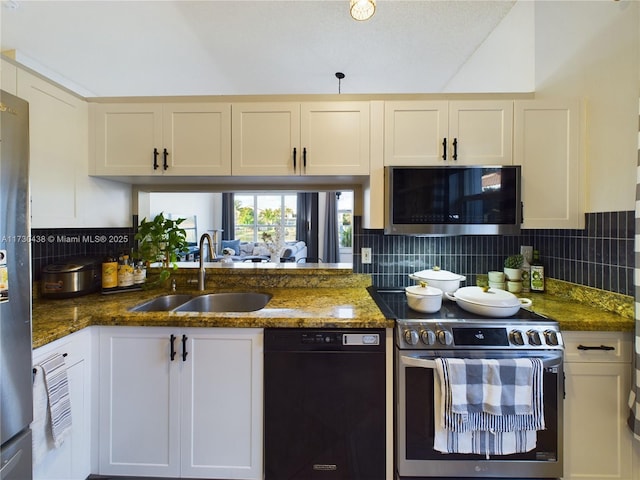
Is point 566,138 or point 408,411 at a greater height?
point 566,138

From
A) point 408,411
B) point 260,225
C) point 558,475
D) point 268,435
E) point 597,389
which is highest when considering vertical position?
point 260,225

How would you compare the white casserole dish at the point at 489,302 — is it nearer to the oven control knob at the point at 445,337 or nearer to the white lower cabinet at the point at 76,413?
the oven control knob at the point at 445,337

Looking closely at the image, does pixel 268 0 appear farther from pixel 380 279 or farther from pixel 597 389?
pixel 597 389

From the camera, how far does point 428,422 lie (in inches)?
49.0

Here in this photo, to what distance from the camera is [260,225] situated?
22.8 feet

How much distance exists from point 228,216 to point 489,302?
21.8ft

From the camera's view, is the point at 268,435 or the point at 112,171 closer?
the point at 268,435

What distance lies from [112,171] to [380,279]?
1961 mm

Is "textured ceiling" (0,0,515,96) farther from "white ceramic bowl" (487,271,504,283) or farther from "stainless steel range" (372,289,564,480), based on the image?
"stainless steel range" (372,289,564,480)

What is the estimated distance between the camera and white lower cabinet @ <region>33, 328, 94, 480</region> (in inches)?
44.5

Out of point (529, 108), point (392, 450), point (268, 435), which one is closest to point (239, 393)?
point (268, 435)

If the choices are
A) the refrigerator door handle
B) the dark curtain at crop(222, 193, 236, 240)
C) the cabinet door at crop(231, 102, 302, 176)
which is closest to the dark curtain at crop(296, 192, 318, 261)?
the dark curtain at crop(222, 193, 236, 240)

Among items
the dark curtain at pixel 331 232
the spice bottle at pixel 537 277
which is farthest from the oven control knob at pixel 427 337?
the dark curtain at pixel 331 232

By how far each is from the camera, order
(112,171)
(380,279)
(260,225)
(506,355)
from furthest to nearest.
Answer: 1. (260,225)
2. (380,279)
3. (112,171)
4. (506,355)
